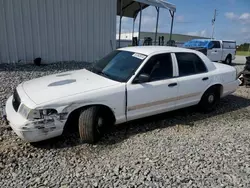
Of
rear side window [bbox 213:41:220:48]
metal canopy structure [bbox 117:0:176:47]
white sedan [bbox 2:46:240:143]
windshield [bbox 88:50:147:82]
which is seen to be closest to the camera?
white sedan [bbox 2:46:240:143]

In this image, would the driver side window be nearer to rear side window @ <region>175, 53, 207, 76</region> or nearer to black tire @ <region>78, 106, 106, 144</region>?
rear side window @ <region>175, 53, 207, 76</region>

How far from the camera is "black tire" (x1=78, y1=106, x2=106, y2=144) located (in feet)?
10.6

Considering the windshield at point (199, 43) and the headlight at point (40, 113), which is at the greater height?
the windshield at point (199, 43)

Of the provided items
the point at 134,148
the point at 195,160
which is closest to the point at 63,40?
the point at 134,148

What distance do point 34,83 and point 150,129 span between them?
2.28m

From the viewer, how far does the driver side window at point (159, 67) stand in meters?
3.90

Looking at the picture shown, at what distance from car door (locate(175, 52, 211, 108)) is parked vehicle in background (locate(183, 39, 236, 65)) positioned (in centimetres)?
986

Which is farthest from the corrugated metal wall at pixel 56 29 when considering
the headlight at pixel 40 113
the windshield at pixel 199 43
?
the windshield at pixel 199 43

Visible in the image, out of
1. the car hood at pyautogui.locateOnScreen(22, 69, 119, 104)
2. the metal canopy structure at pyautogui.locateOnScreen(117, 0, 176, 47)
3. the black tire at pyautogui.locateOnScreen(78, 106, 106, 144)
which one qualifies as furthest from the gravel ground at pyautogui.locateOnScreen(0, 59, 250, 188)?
the metal canopy structure at pyautogui.locateOnScreen(117, 0, 176, 47)

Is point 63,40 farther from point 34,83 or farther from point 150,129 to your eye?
point 150,129

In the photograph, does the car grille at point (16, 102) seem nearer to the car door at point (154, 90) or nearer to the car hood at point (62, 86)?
the car hood at point (62, 86)

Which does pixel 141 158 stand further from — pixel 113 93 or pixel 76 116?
pixel 76 116

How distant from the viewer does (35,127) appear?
2943 millimetres

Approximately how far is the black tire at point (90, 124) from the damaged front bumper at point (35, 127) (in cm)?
30
